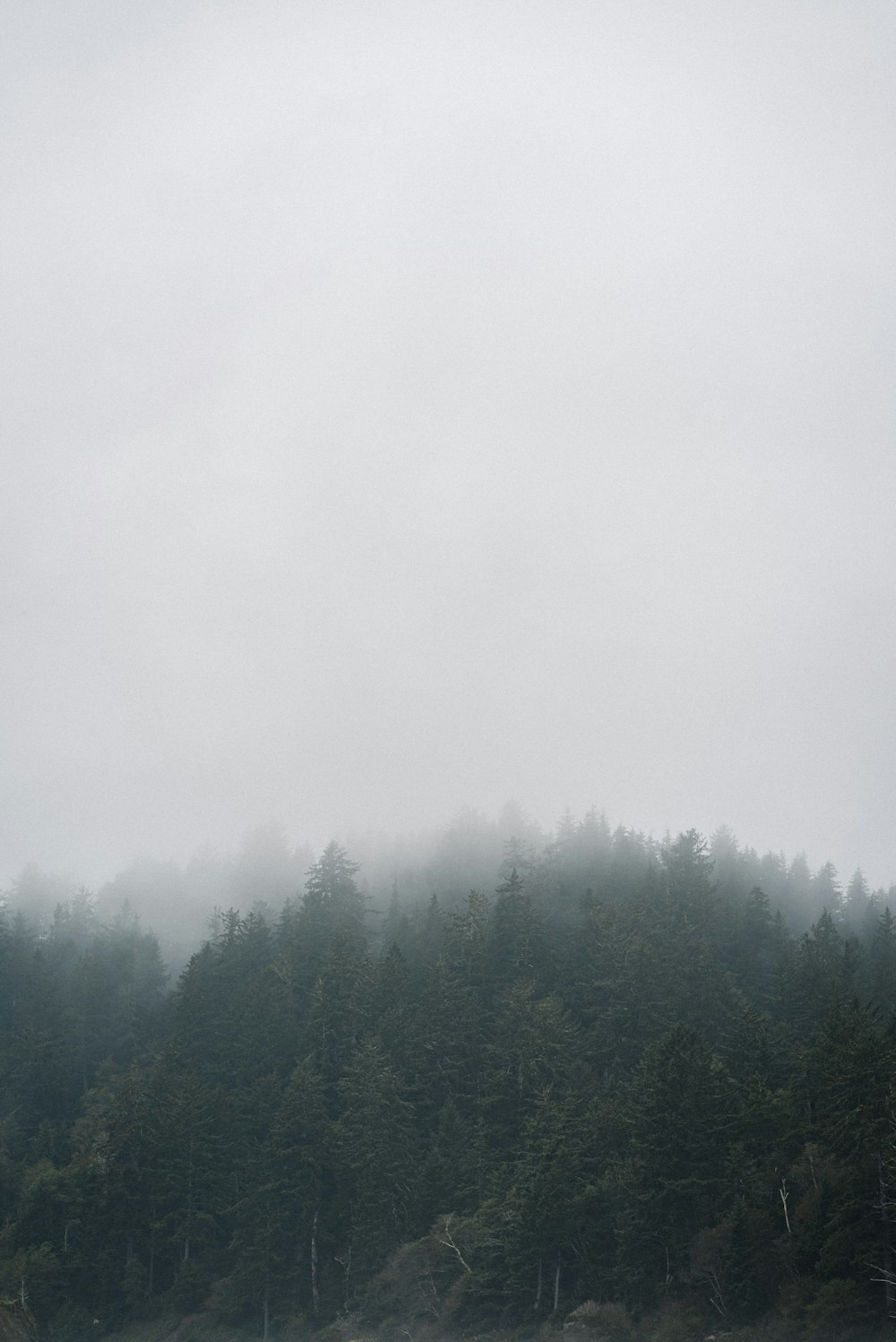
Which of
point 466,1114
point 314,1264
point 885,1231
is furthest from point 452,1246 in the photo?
point 885,1231

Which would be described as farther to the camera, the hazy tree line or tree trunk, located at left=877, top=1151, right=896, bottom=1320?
the hazy tree line

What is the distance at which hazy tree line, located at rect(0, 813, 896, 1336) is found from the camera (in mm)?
49281

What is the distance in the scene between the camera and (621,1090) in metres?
64.0

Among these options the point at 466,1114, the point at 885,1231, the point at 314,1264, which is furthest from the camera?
the point at 466,1114

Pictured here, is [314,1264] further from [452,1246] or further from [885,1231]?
[885,1231]

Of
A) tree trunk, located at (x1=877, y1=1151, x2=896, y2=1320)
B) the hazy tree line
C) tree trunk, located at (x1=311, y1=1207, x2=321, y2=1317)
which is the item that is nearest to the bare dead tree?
the hazy tree line

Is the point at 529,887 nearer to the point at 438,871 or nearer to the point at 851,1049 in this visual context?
the point at 438,871

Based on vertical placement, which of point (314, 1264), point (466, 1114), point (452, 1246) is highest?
point (466, 1114)

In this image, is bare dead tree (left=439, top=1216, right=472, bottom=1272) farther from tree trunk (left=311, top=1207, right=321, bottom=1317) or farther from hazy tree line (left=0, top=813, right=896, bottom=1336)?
tree trunk (left=311, top=1207, right=321, bottom=1317)

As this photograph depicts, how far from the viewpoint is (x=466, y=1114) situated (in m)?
73.6

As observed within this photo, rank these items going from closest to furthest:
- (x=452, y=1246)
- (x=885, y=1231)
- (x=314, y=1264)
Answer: (x=885, y=1231), (x=452, y=1246), (x=314, y=1264)

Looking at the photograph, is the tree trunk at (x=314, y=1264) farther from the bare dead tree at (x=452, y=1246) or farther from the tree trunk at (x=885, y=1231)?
the tree trunk at (x=885, y=1231)

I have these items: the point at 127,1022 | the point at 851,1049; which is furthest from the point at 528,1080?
the point at 127,1022

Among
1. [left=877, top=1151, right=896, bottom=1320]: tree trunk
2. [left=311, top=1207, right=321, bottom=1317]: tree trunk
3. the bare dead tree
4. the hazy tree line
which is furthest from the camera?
[left=311, top=1207, right=321, bottom=1317]: tree trunk
